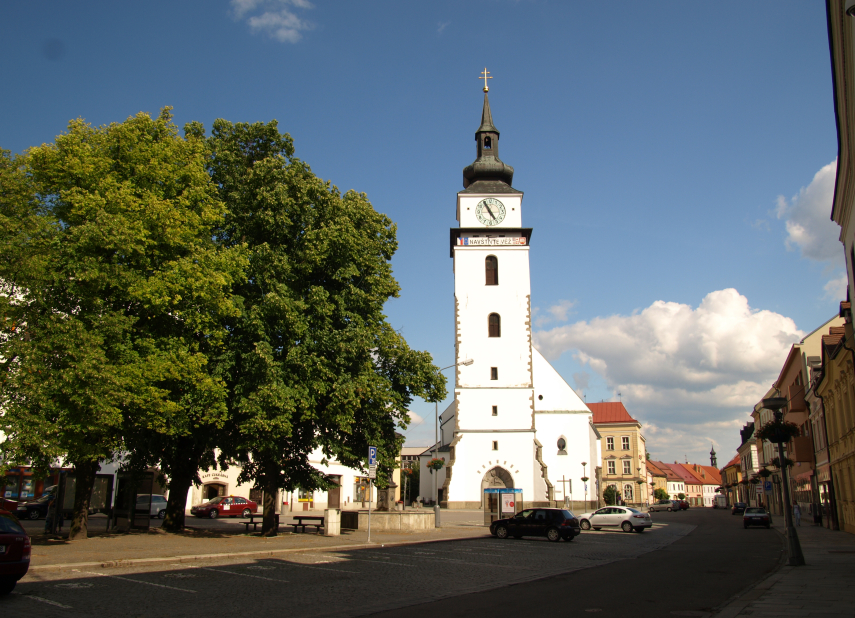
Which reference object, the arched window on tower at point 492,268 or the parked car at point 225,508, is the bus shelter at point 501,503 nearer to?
the parked car at point 225,508

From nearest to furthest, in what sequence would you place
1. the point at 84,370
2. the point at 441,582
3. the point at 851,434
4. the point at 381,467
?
the point at 441,582 → the point at 84,370 → the point at 381,467 → the point at 851,434

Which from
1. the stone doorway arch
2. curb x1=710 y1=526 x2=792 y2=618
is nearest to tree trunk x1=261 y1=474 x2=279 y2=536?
curb x1=710 y1=526 x2=792 y2=618

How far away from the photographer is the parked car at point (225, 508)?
36.5m

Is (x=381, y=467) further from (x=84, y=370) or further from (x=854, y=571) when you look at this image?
(x=854, y=571)

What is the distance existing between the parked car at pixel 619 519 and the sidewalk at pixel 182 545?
10.5 metres

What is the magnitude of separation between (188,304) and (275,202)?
439 centimetres

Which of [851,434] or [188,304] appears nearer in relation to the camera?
[188,304]

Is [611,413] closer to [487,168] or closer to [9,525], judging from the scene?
[487,168]

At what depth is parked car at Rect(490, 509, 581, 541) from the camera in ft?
79.3

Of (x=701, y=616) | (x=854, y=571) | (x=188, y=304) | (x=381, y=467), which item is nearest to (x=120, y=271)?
(x=188, y=304)

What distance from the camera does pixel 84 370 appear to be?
50.2 feet

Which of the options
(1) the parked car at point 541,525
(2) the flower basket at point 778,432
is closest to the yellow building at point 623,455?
(1) the parked car at point 541,525

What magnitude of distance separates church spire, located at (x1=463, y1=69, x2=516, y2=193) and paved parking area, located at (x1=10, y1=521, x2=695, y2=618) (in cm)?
3514

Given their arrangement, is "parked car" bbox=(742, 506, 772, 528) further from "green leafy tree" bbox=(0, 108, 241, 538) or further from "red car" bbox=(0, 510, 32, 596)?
"red car" bbox=(0, 510, 32, 596)
